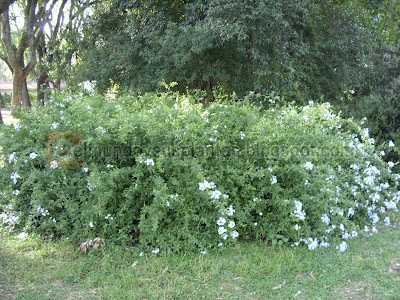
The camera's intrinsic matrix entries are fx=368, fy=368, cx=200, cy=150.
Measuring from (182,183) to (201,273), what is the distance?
3.13 ft

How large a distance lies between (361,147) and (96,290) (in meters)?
3.95

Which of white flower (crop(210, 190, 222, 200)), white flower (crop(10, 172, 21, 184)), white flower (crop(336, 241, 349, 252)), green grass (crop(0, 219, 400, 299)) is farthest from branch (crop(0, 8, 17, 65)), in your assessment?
white flower (crop(336, 241, 349, 252))

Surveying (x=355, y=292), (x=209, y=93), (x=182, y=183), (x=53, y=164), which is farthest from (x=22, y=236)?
(x=209, y=93)

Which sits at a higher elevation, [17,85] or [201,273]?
[17,85]

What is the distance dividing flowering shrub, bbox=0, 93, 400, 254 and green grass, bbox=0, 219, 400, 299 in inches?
6.7

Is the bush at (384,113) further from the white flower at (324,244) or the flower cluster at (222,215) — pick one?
the flower cluster at (222,215)

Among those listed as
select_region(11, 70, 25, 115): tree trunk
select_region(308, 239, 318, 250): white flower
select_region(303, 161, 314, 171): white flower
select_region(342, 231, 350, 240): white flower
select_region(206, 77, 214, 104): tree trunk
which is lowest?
select_region(308, 239, 318, 250): white flower

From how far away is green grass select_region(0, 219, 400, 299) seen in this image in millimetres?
3162

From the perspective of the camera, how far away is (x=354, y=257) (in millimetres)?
3723

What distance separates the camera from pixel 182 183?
3.93 metres

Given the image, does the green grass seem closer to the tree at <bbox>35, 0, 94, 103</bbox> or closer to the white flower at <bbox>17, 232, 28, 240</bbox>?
the white flower at <bbox>17, 232, 28, 240</bbox>

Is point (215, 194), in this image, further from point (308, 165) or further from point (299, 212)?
point (308, 165)

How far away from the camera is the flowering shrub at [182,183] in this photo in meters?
3.86

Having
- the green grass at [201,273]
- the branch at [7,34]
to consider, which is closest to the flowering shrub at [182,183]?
the green grass at [201,273]
